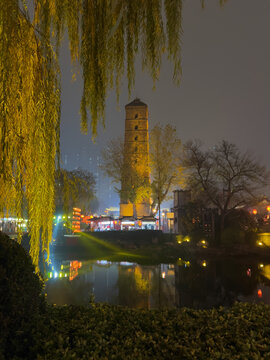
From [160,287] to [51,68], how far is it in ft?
29.8

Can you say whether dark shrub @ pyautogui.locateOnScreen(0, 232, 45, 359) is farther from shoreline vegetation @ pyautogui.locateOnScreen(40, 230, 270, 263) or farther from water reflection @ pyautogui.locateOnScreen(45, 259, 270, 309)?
shoreline vegetation @ pyautogui.locateOnScreen(40, 230, 270, 263)

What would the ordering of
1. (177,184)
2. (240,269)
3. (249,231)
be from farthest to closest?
(177,184)
(249,231)
(240,269)

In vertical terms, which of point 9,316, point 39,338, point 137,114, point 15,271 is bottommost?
point 39,338

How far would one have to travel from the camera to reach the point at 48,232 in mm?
3615

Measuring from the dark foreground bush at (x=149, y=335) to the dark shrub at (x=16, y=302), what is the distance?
162 mm

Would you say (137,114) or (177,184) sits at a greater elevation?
(137,114)

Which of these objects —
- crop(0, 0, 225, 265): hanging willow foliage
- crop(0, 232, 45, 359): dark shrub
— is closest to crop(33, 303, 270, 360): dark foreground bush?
crop(0, 232, 45, 359): dark shrub

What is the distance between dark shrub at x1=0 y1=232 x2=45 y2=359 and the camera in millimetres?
3104

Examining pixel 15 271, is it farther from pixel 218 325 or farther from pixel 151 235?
pixel 151 235

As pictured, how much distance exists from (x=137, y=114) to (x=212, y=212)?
102 ft

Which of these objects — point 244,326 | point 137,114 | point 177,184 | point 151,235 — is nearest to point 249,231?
point 151,235

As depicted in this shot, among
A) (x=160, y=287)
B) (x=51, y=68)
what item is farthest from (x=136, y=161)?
(x=51, y=68)

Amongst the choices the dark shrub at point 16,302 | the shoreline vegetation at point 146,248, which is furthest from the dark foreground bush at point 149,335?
the shoreline vegetation at point 146,248

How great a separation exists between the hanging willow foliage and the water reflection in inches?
205
